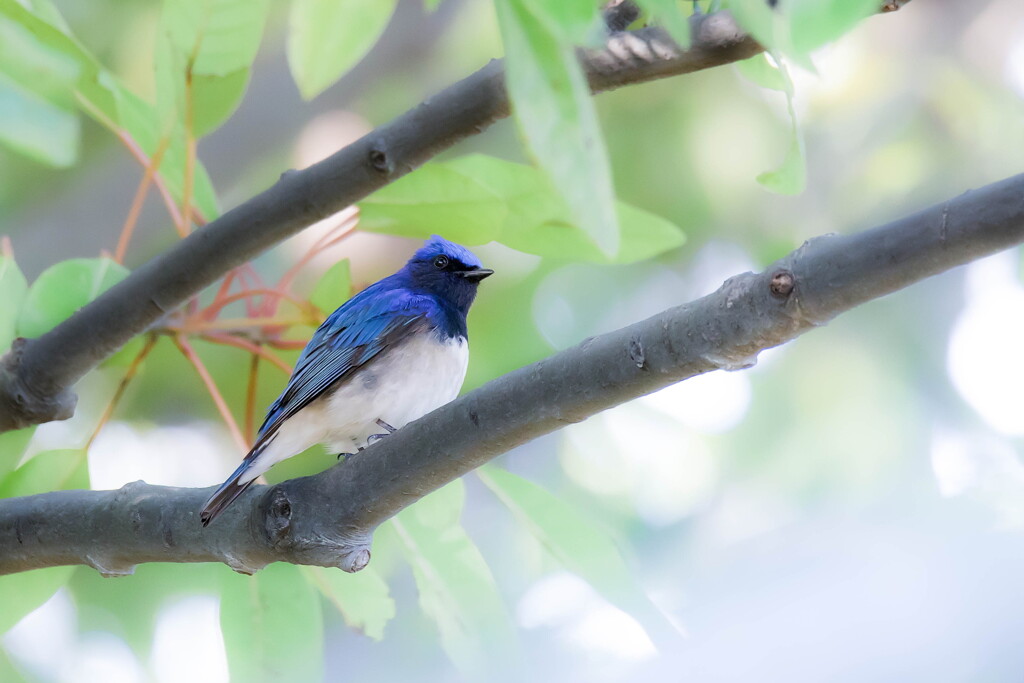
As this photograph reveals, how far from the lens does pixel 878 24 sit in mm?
2004

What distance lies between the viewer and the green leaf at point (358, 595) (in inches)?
39.2

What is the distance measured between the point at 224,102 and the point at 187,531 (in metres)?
0.40

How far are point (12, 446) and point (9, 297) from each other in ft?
0.63

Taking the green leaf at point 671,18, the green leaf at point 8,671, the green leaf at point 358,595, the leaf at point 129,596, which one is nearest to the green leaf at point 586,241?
the green leaf at point 358,595

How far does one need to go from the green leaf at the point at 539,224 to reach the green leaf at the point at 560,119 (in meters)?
0.50

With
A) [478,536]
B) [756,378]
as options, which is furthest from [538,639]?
[756,378]

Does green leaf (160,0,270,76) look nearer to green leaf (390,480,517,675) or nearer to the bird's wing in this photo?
the bird's wing

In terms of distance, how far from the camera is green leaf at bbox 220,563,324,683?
924mm

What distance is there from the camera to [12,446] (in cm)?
100

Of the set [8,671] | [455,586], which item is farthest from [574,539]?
[8,671]

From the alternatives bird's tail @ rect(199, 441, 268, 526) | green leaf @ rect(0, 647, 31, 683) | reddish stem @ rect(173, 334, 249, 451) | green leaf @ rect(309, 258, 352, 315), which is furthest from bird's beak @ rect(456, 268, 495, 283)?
green leaf @ rect(0, 647, 31, 683)

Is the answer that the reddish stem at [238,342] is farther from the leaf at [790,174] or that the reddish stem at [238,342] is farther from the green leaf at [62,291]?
the leaf at [790,174]

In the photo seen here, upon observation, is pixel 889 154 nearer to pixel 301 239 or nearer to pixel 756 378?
pixel 756 378

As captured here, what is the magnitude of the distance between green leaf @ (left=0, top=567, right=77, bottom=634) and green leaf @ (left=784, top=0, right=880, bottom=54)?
87 centimetres
